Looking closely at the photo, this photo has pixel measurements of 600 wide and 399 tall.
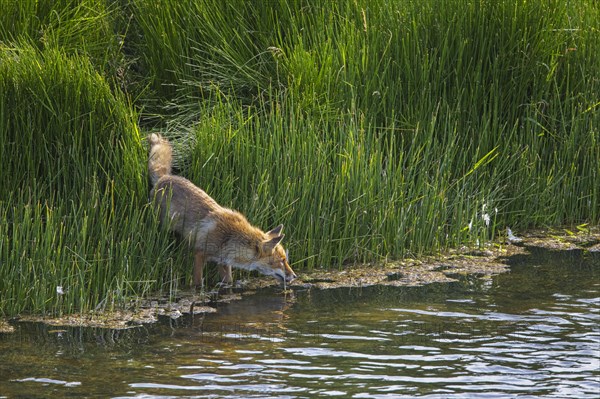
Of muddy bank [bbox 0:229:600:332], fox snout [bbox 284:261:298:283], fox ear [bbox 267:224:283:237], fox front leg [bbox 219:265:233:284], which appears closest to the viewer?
muddy bank [bbox 0:229:600:332]

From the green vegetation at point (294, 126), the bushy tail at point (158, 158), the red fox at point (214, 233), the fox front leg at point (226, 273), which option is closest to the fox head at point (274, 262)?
the red fox at point (214, 233)

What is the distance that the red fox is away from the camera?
8805mm

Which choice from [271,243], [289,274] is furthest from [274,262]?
[271,243]

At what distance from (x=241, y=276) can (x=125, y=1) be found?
458 centimetres

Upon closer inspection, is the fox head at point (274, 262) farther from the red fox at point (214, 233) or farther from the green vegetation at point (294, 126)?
the green vegetation at point (294, 126)

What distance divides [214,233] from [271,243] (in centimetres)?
50

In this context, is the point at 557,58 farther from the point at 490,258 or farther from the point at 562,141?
the point at 490,258

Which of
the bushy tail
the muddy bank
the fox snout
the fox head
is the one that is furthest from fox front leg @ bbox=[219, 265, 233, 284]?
the bushy tail

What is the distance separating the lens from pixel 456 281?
30.2ft

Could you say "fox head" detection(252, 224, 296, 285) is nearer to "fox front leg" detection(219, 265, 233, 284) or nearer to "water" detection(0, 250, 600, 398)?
"water" detection(0, 250, 600, 398)

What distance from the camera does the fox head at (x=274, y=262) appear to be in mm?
8797

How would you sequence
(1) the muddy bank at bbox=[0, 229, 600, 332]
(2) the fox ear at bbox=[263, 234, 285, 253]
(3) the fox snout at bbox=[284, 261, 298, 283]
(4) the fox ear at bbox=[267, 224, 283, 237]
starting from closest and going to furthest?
(1) the muddy bank at bbox=[0, 229, 600, 332]
(2) the fox ear at bbox=[263, 234, 285, 253]
(4) the fox ear at bbox=[267, 224, 283, 237]
(3) the fox snout at bbox=[284, 261, 298, 283]

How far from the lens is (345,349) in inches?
282

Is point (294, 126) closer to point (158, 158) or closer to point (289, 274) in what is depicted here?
point (158, 158)
